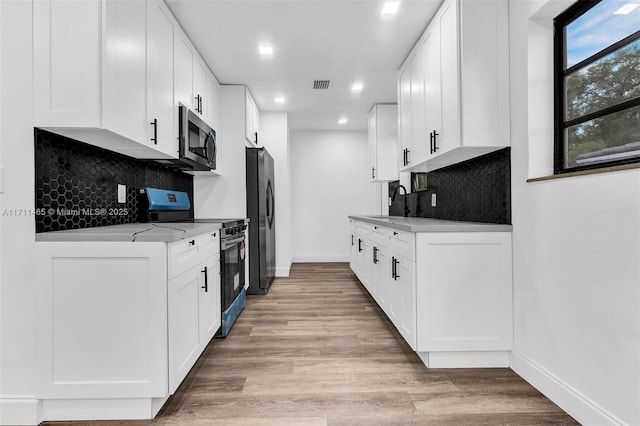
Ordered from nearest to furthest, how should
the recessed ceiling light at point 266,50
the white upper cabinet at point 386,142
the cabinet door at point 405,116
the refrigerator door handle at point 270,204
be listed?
the recessed ceiling light at point 266,50, the cabinet door at point 405,116, the refrigerator door handle at point 270,204, the white upper cabinet at point 386,142

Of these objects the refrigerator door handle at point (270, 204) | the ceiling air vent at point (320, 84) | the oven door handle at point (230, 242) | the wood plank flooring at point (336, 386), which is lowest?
the wood plank flooring at point (336, 386)

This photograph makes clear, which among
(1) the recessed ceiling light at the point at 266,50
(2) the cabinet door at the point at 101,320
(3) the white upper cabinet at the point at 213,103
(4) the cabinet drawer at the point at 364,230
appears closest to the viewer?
(2) the cabinet door at the point at 101,320

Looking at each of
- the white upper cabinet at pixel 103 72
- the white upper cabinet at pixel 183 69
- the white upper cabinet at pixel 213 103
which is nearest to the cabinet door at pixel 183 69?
the white upper cabinet at pixel 183 69

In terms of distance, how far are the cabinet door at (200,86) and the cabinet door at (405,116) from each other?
1972 mm

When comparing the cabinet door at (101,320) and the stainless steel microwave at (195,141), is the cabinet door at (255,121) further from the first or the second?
the cabinet door at (101,320)

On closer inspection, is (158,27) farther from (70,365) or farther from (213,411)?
(213,411)

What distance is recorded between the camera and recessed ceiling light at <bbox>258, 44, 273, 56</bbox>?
3.14 metres

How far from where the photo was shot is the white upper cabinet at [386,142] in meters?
4.83

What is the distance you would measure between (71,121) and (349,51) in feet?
7.92

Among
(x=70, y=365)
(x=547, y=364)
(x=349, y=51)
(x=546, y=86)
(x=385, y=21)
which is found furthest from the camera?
(x=349, y=51)

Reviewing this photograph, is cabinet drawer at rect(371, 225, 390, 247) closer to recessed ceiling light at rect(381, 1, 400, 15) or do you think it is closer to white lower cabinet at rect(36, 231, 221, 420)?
recessed ceiling light at rect(381, 1, 400, 15)

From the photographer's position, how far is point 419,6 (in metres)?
2.51

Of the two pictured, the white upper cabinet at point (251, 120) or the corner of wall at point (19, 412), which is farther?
the white upper cabinet at point (251, 120)

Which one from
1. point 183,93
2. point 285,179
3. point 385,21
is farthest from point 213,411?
point 285,179
